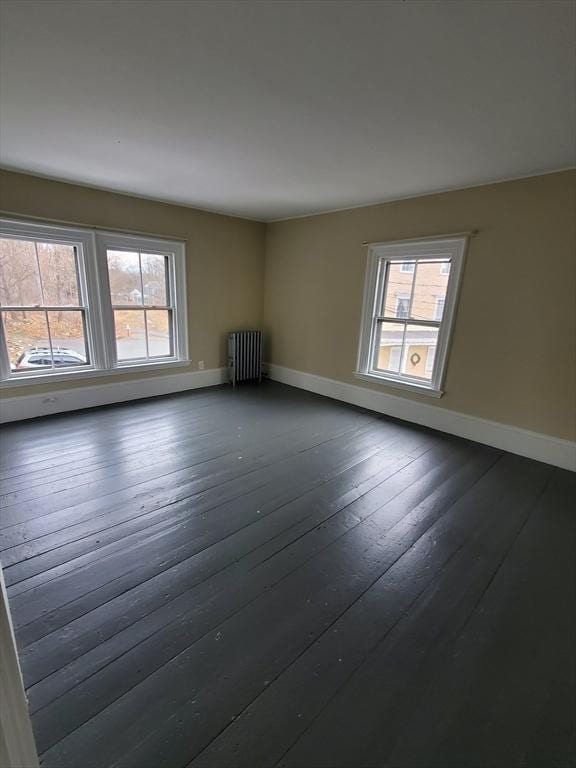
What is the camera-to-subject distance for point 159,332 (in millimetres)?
4617

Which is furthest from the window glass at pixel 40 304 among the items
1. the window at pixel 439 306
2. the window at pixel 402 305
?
the window at pixel 439 306

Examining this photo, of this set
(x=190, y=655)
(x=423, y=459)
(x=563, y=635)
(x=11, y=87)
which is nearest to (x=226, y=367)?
(x=423, y=459)

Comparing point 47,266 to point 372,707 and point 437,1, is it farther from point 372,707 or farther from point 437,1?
point 372,707

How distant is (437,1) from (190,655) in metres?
2.62

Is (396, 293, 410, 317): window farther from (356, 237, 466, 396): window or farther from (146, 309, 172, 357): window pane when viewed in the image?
(146, 309, 172, 357): window pane

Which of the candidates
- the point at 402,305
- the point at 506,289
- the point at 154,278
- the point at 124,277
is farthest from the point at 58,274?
the point at 506,289

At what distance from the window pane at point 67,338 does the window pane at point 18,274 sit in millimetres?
256

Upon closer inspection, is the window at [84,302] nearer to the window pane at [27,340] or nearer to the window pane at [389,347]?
the window pane at [27,340]

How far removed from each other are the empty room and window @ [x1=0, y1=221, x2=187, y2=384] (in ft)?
0.09

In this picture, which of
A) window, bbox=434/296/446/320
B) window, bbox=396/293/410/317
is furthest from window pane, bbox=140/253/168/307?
window, bbox=434/296/446/320

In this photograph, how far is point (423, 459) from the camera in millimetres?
3146

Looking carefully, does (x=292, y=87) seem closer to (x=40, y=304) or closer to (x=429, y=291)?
(x=429, y=291)

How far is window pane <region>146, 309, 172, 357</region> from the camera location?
4.51 metres

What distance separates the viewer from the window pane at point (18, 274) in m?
3.38
